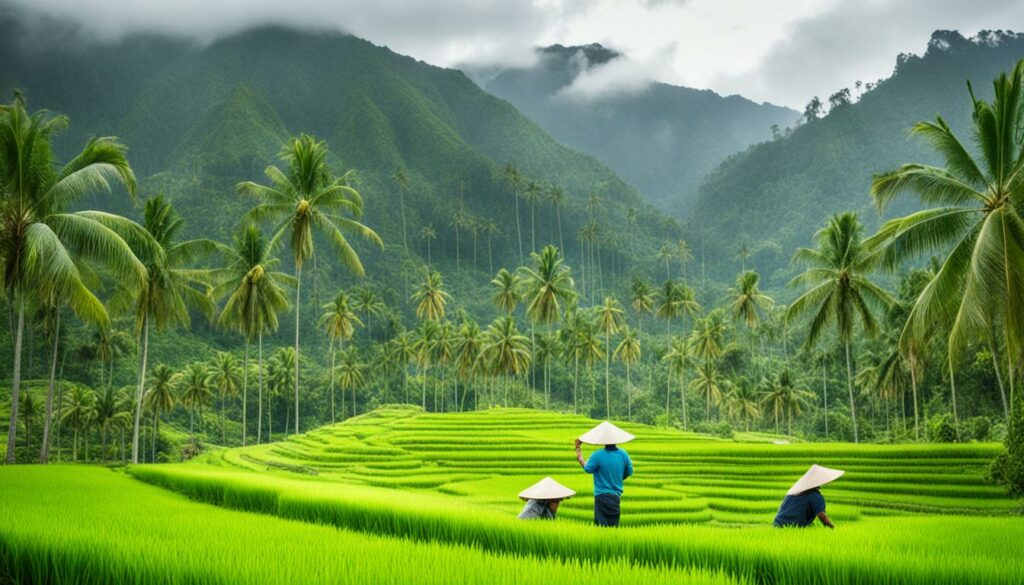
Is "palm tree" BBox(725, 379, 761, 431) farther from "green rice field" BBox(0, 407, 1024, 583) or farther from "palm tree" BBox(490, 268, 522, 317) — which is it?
"green rice field" BBox(0, 407, 1024, 583)

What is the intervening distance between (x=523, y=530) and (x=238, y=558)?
3390mm

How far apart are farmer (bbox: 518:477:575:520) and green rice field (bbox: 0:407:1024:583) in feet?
2.07

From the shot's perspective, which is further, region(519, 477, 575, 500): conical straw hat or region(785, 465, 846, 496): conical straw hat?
region(519, 477, 575, 500): conical straw hat

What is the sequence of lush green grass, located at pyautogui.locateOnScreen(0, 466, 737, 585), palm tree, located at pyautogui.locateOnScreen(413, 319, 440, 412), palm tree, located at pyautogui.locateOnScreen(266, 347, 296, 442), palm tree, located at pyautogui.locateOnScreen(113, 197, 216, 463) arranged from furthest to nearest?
palm tree, located at pyautogui.locateOnScreen(413, 319, 440, 412) → palm tree, located at pyautogui.locateOnScreen(266, 347, 296, 442) → palm tree, located at pyautogui.locateOnScreen(113, 197, 216, 463) → lush green grass, located at pyautogui.locateOnScreen(0, 466, 737, 585)

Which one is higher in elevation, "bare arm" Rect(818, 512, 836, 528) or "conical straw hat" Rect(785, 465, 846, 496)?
"conical straw hat" Rect(785, 465, 846, 496)

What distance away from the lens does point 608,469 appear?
367 inches

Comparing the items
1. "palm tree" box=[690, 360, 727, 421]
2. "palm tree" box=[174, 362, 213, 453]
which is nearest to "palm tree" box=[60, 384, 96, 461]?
"palm tree" box=[174, 362, 213, 453]

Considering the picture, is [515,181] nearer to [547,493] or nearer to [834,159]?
[834,159]

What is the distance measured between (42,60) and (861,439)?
205975mm

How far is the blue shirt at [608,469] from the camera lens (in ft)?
30.6

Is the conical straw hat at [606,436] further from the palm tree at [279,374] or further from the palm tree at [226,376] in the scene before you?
the palm tree at [279,374]

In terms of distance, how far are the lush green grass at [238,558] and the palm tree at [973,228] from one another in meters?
13.3

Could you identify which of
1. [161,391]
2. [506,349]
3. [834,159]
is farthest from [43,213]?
[834,159]

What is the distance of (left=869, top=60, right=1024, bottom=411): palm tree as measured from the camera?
1452 cm
